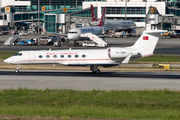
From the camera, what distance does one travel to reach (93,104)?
23.1 metres

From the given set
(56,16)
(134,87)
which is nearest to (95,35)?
(56,16)

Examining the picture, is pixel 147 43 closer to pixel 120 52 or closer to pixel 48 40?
pixel 120 52

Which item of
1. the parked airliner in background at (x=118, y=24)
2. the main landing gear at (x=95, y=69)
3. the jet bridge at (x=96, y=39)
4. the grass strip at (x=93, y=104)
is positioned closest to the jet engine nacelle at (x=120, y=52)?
the main landing gear at (x=95, y=69)

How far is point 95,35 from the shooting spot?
269 ft

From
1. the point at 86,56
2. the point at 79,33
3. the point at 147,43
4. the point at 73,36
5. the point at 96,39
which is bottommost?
the point at 96,39

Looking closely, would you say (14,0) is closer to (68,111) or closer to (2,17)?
(2,17)

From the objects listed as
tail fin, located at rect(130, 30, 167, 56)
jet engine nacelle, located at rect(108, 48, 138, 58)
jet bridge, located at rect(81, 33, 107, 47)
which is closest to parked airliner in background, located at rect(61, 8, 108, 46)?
jet bridge, located at rect(81, 33, 107, 47)

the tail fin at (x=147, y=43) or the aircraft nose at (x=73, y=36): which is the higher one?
the tail fin at (x=147, y=43)

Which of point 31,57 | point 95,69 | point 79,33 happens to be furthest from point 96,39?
point 31,57

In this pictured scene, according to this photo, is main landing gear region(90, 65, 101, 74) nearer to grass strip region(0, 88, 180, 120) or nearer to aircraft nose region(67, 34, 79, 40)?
grass strip region(0, 88, 180, 120)

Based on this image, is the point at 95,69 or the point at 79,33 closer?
the point at 95,69

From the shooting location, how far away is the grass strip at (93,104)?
19.5 m

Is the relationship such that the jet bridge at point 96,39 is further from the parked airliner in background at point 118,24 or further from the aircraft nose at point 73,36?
the parked airliner in background at point 118,24

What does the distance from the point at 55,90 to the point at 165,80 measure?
39.1 ft
